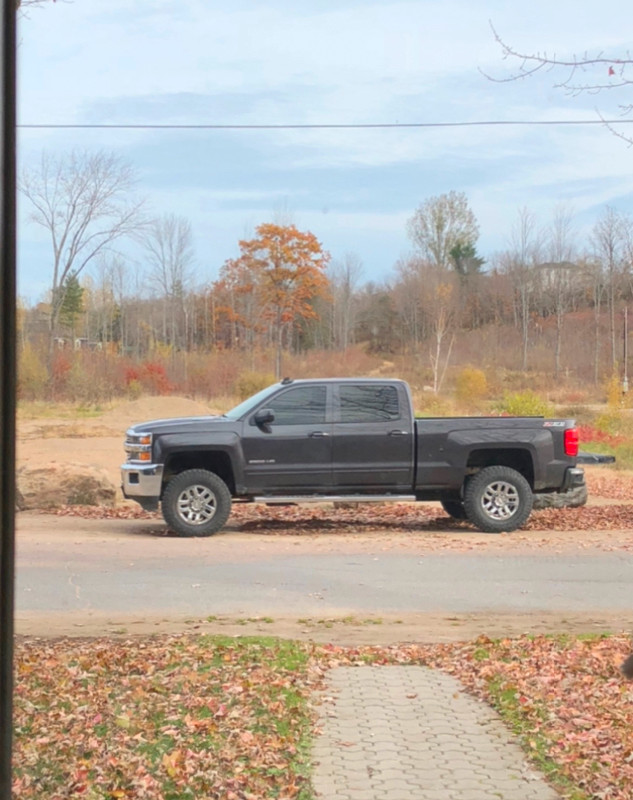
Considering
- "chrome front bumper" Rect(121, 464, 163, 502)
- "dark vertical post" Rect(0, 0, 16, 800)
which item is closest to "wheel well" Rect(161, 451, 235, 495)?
"chrome front bumper" Rect(121, 464, 163, 502)

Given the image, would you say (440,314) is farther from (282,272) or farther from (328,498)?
(328,498)

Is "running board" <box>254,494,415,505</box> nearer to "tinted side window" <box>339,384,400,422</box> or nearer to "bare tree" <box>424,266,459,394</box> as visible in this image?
"tinted side window" <box>339,384,400,422</box>

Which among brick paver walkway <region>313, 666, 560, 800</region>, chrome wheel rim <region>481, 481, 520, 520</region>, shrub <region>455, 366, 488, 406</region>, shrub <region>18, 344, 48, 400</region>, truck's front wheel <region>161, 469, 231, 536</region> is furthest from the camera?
shrub <region>18, 344, 48, 400</region>

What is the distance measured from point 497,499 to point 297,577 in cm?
386

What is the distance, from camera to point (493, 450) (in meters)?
13.4

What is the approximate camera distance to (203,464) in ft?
43.1

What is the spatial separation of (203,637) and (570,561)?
524cm

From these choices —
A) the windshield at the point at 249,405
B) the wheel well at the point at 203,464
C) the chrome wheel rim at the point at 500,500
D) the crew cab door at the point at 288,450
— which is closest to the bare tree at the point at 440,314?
the chrome wheel rim at the point at 500,500

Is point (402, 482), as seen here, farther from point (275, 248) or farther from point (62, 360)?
point (62, 360)

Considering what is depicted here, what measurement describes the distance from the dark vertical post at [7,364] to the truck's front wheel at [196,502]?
10484 mm

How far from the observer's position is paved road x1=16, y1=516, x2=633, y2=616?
910cm

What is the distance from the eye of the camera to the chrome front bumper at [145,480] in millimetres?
12672

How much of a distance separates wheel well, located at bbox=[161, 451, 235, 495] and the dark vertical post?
10767 mm

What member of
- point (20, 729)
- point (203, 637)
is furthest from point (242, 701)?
point (203, 637)
